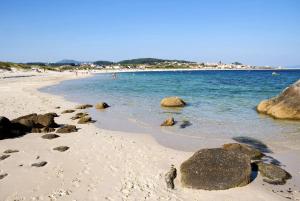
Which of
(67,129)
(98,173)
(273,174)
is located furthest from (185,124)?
(98,173)

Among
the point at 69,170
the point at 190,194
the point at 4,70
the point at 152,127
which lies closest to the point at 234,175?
the point at 190,194

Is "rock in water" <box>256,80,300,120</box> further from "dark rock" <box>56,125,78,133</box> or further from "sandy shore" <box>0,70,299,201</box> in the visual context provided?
"dark rock" <box>56,125,78,133</box>

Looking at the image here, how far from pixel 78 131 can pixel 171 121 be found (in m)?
5.34

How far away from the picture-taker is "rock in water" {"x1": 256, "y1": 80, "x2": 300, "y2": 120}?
19500mm

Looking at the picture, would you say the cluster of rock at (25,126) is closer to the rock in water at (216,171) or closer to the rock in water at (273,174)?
the rock in water at (216,171)

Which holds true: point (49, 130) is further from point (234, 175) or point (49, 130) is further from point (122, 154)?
point (234, 175)

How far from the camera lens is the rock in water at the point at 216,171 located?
8.46 meters

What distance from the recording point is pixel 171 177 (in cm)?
904

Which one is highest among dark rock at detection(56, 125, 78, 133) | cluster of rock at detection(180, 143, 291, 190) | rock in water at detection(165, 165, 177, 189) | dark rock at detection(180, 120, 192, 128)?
cluster of rock at detection(180, 143, 291, 190)

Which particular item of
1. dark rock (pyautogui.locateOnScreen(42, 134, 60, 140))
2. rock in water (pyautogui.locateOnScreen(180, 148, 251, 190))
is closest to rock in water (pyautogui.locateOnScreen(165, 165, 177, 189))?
rock in water (pyautogui.locateOnScreen(180, 148, 251, 190))

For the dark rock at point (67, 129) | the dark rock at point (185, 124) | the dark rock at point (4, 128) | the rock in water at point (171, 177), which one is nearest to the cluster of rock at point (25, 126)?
the dark rock at point (4, 128)

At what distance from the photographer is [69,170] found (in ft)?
31.6

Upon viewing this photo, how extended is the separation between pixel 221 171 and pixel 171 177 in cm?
150

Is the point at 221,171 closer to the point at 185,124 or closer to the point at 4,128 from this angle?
the point at 185,124
